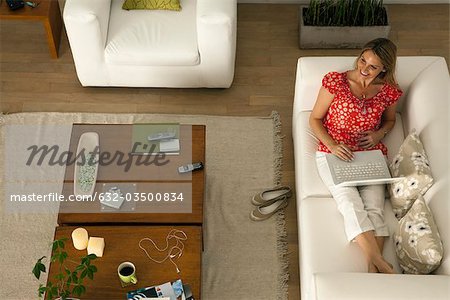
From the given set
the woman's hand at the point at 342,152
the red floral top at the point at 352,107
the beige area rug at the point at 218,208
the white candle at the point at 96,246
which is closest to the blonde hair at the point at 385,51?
the red floral top at the point at 352,107

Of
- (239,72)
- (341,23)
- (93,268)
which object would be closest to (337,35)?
(341,23)

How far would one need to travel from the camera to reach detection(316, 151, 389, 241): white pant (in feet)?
8.62

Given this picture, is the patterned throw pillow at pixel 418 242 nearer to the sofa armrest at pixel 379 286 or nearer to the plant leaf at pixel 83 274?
the sofa armrest at pixel 379 286

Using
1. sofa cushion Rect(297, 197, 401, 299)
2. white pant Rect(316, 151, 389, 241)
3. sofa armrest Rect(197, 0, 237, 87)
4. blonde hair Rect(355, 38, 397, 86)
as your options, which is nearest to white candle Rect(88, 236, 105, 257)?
sofa cushion Rect(297, 197, 401, 299)

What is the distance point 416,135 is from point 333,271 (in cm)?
71

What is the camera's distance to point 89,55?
3365 millimetres

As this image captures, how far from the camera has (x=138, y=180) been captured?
→ 2.83m

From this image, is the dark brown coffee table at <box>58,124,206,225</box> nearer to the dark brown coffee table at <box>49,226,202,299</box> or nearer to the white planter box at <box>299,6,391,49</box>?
the dark brown coffee table at <box>49,226,202,299</box>

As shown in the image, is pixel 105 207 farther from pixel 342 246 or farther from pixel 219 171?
pixel 342 246

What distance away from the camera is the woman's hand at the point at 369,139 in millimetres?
2883

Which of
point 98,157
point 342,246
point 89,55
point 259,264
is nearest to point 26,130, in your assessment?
point 89,55

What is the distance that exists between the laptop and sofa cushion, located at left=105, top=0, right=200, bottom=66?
1.01m

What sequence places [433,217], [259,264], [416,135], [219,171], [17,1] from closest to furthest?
[433,217], [416,135], [259,264], [219,171], [17,1]

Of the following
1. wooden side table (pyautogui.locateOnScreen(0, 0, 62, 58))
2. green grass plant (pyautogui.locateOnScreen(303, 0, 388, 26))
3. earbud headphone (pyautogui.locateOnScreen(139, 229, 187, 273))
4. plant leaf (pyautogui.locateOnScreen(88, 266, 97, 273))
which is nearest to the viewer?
plant leaf (pyautogui.locateOnScreen(88, 266, 97, 273))
